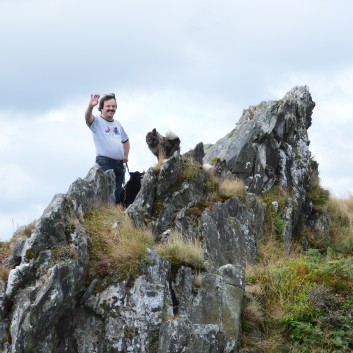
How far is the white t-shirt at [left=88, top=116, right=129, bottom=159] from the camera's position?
48.5 feet

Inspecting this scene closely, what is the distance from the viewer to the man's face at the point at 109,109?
48.7ft

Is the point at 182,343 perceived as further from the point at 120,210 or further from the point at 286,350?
the point at 120,210

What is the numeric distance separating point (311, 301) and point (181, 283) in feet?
8.49

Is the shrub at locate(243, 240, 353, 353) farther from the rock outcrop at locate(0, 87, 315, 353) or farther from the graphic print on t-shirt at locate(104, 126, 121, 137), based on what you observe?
the graphic print on t-shirt at locate(104, 126, 121, 137)

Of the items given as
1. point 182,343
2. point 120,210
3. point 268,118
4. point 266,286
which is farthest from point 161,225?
point 268,118

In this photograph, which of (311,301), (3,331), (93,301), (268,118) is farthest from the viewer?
(268,118)

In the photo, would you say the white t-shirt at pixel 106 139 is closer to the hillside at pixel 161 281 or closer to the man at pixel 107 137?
the man at pixel 107 137

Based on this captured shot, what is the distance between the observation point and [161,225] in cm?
1502

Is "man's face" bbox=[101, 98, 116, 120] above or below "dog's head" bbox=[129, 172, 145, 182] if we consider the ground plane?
above

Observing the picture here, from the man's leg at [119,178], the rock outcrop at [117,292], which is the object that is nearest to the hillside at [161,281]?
the rock outcrop at [117,292]

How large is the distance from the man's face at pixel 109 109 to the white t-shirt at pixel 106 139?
13 centimetres

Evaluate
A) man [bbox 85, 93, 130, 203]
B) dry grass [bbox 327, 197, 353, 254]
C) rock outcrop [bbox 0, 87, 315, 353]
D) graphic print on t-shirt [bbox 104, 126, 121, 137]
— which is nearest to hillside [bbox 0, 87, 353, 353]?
rock outcrop [bbox 0, 87, 315, 353]

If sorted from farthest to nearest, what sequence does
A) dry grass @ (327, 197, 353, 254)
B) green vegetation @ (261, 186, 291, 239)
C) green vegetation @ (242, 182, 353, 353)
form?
dry grass @ (327, 197, 353, 254), green vegetation @ (261, 186, 291, 239), green vegetation @ (242, 182, 353, 353)

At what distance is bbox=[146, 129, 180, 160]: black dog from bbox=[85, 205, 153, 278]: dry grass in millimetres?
5609
